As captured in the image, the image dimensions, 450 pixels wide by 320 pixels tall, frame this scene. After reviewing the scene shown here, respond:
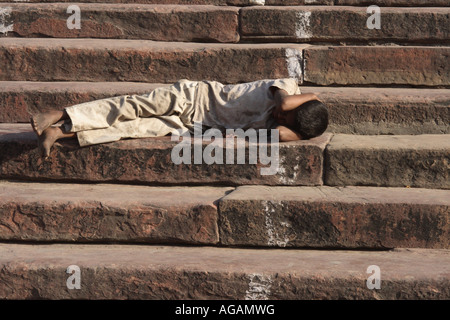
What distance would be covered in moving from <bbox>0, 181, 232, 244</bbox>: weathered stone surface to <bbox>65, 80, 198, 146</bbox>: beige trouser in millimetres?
414

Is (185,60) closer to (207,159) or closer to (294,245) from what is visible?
(207,159)

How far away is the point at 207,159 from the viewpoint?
3.50 metres

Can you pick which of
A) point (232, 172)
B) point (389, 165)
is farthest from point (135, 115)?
point (389, 165)

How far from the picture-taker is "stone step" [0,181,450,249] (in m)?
3.14

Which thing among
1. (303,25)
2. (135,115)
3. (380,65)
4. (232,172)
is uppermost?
(303,25)

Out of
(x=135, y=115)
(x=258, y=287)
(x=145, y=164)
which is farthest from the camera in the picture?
(x=135, y=115)

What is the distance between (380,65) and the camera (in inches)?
171

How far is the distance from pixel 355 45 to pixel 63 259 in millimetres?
2756

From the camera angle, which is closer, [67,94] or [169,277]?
[169,277]

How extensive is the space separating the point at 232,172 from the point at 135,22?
A: 1900 mm

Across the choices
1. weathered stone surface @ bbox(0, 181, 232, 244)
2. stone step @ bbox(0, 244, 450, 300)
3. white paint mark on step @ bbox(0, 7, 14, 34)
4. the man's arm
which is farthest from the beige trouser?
white paint mark on step @ bbox(0, 7, 14, 34)

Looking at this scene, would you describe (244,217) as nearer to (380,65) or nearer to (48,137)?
(48,137)

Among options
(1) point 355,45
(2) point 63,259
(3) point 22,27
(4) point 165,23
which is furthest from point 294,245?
(3) point 22,27

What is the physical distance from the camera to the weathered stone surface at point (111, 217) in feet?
10.6
